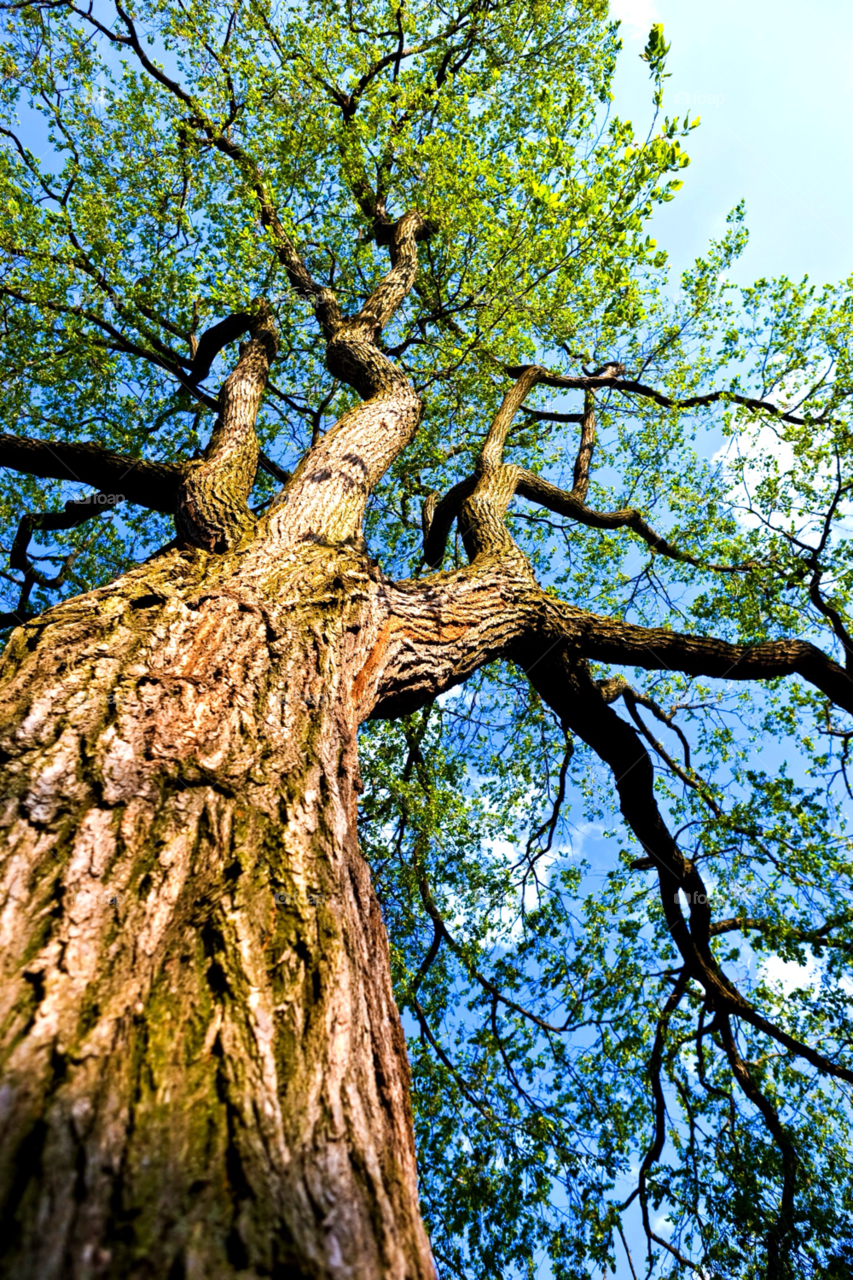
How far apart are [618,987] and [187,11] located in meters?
12.8

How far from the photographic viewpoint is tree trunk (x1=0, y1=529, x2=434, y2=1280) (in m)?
0.98

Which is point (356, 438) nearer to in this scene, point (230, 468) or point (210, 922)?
point (230, 468)

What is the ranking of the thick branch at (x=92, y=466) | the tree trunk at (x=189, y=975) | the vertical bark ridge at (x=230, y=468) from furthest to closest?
the thick branch at (x=92, y=466)
the vertical bark ridge at (x=230, y=468)
the tree trunk at (x=189, y=975)

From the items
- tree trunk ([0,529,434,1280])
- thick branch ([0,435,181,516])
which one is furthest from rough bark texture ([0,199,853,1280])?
thick branch ([0,435,181,516])

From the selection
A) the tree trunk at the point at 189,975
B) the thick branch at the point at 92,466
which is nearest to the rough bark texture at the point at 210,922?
the tree trunk at the point at 189,975

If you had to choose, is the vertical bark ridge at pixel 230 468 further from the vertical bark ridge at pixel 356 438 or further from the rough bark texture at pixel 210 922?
the vertical bark ridge at pixel 356 438

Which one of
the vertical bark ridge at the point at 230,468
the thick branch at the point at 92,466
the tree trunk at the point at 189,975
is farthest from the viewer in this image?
the thick branch at the point at 92,466

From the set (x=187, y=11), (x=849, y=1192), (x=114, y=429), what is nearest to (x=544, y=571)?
(x=114, y=429)

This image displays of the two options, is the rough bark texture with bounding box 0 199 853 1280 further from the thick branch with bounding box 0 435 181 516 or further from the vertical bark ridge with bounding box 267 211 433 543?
the thick branch with bounding box 0 435 181 516

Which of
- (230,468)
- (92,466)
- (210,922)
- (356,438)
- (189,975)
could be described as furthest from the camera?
(92,466)

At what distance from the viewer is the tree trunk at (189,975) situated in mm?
980

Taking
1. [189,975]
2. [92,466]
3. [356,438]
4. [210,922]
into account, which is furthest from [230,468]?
[189,975]

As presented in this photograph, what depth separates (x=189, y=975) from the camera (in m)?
1.44

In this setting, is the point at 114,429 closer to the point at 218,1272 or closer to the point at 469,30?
the point at 469,30
